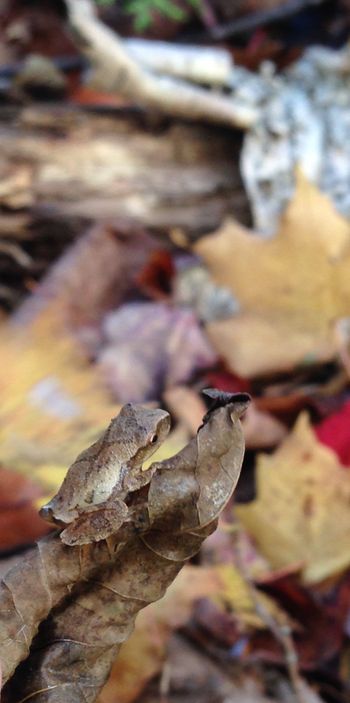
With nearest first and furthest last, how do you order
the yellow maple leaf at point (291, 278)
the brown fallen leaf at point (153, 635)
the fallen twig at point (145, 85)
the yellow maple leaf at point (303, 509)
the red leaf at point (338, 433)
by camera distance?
the brown fallen leaf at point (153, 635) → the yellow maple leaf at point (303, 509) → the red leaf at point (338, 433) → the yellow maple leaf at point (291, 278) → the fallen twig at point (145, 85)

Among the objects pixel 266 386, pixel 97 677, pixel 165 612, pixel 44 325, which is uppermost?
pixel 97 677

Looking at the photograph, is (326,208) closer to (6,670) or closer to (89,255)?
(89,255)

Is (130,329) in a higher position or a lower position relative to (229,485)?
lower

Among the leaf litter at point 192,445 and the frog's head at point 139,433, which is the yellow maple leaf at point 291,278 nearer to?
the leaf litter at point 192,445

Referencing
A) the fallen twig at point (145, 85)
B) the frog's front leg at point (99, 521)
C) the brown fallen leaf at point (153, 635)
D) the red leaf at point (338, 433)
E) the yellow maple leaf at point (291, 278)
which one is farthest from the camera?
the fallen twig at point (145, 85)

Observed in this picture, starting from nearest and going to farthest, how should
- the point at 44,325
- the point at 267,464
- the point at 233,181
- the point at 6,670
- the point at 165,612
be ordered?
the point at 6,670, the point at 165,612, the point at 267,464, the point at 44,325, the point at 233,181

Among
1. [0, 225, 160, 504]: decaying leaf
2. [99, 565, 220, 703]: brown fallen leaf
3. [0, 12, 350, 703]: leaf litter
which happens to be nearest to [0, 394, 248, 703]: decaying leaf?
[0, 12, 350, 703]: leaf litter

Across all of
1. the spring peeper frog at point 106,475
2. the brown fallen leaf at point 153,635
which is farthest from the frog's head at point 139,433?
the brown fallen leaf at point 153,635

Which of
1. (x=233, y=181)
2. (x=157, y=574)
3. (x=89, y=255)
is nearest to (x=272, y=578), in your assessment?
(x=157, y=574)
